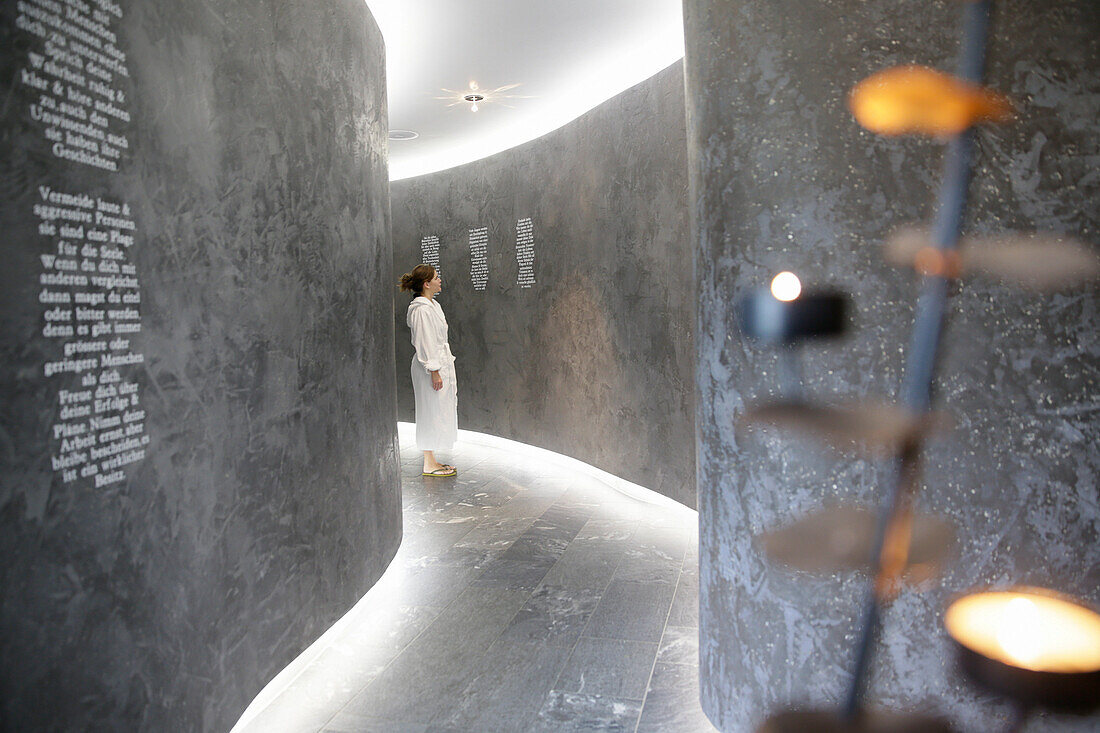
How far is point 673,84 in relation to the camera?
4.76 m

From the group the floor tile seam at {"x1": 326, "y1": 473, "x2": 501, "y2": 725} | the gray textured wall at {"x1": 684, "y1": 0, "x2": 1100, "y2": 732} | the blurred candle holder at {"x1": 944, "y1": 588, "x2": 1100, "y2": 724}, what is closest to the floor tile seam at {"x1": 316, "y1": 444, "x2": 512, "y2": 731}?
the floor tile seam at {"x1": 326, "y1": 473, "x2": 501, "y2": 725}

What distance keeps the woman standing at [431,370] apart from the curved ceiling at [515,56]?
150 centimetres

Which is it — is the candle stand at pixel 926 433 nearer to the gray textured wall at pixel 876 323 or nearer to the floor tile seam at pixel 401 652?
the gray textured wall at pixel 876 323

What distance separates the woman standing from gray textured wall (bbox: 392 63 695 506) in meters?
1.03

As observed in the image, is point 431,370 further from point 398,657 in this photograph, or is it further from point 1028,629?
point 1028,629

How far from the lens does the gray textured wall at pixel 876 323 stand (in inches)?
68.2

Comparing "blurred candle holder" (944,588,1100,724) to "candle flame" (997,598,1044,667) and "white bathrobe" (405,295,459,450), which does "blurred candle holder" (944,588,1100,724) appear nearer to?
"candle flame" (997,598,1044,667)

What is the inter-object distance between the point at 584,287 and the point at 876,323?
168 inches

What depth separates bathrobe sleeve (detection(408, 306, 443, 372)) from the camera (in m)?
6.06

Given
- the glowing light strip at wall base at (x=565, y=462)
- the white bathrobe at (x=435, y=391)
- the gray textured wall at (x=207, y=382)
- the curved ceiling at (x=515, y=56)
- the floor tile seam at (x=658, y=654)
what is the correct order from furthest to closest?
1. the white bathrobe at (x=435, y=391)
2. the glowing light strip at wall base at (x=565, y=462)
3. the curved ceiling at (x=515, y=56)
4. the floor tile seam at (x=658, y=654)
5. the gray textured wall at (x=207, y=382)

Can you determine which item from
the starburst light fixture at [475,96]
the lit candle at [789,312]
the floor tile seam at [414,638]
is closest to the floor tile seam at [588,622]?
the floor tile seam at [414,638]

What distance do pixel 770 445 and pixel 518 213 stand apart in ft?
17.7

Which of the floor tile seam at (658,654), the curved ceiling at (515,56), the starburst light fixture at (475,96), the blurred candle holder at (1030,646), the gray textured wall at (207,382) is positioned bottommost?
the floor tile seam at (658,654)

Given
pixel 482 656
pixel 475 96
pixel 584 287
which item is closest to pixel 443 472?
pixel 584 287
